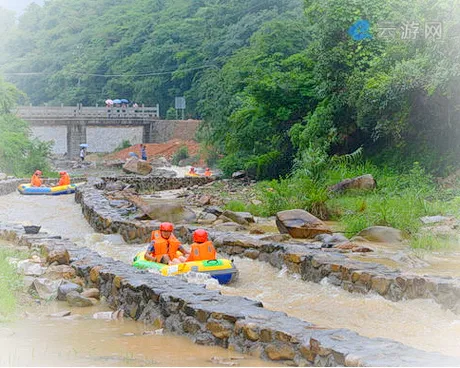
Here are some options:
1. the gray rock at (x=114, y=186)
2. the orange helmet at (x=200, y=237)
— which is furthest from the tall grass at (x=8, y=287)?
the gray rock at (x=114, y=186)

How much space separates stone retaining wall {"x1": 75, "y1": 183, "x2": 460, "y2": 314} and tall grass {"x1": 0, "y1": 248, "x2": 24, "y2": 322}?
4.59m

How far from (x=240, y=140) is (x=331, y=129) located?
665cm

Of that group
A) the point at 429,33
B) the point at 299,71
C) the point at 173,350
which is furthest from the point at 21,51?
the point at 173,350

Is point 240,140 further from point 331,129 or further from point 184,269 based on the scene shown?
point 184,269

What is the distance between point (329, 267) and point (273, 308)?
77.9 inches

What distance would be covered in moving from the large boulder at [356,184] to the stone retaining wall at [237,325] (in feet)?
42.0

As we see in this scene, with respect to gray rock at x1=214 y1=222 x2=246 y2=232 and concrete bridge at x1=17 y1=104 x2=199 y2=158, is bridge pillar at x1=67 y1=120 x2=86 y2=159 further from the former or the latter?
gray rock at x1=214 y1=222 x2=246 y2=232

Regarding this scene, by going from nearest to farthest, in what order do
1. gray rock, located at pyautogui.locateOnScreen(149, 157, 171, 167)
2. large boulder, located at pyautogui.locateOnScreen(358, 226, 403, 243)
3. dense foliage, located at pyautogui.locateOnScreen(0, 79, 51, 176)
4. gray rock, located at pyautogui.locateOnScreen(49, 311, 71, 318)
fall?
gray rock, located at pyautogui.locateOnScreen(49, 311, 71, 318)
large boulder, located at pyautogui.locateOnScreen(358, 226, 403, 243)
dense foliage, located at pyautogui.locateOnScreen(0, 79, 51, 176)
gray rock, located at pyautogui.locateOnScreen(149, 157, 171, 167)

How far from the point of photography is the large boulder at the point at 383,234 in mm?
16875

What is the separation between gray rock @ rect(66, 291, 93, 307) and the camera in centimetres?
1093

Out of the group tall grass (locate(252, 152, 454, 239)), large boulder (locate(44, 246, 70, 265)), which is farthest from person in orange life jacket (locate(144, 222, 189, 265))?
tall grass (locate(252, 152, 454, 239))

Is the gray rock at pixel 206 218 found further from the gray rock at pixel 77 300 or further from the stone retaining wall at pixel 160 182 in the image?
the stone retaining wall at pixel 160 182

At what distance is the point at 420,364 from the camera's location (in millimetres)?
6352

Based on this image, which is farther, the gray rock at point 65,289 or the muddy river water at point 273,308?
the gray rock at point 65,289
